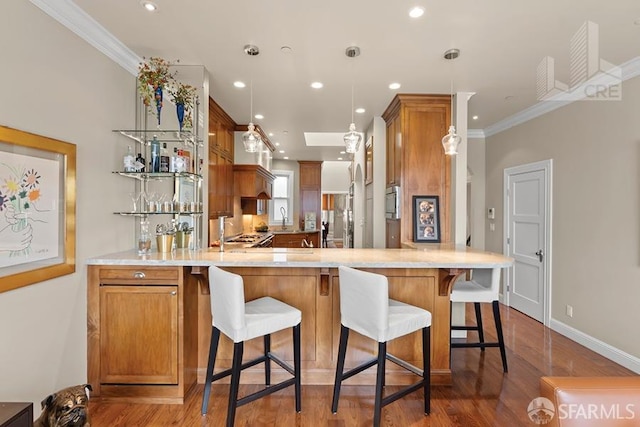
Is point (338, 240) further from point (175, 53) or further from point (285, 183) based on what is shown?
point (175, 53)

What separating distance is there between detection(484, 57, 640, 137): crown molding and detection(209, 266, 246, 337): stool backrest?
3762 mm

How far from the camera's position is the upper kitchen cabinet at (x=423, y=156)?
3975 mm

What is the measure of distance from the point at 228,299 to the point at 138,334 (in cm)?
88

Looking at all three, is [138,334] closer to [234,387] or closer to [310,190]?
[234,387]

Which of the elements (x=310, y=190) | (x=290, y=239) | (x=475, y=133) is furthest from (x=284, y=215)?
(x=475, y=133)

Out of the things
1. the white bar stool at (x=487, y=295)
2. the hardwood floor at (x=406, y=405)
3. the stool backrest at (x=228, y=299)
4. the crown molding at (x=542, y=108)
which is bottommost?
the hardwood floor at (x=406, y=405)

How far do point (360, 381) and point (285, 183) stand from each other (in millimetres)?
7006

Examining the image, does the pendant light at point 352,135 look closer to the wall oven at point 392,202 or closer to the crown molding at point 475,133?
the wall oven at point 392,202

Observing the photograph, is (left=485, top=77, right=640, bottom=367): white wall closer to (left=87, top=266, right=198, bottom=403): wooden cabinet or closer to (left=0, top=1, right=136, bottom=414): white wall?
(left=87, top=266, right=198, bottom=403): wooden cabinet

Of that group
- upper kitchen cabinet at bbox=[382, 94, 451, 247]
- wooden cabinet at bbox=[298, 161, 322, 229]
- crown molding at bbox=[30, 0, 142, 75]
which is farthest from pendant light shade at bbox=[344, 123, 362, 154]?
wooden cabinet at bbox=[298, 161, 322, 229]

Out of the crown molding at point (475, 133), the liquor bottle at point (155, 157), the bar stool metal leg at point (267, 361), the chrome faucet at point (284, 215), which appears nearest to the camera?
the bar stool metal leg at point (267, 361)

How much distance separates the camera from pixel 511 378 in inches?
110

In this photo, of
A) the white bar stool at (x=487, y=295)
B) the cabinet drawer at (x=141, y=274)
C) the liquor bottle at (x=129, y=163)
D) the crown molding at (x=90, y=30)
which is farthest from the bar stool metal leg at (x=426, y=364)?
the crown molding at (x=90, y=30)

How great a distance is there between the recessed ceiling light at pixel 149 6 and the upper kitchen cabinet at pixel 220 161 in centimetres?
189
